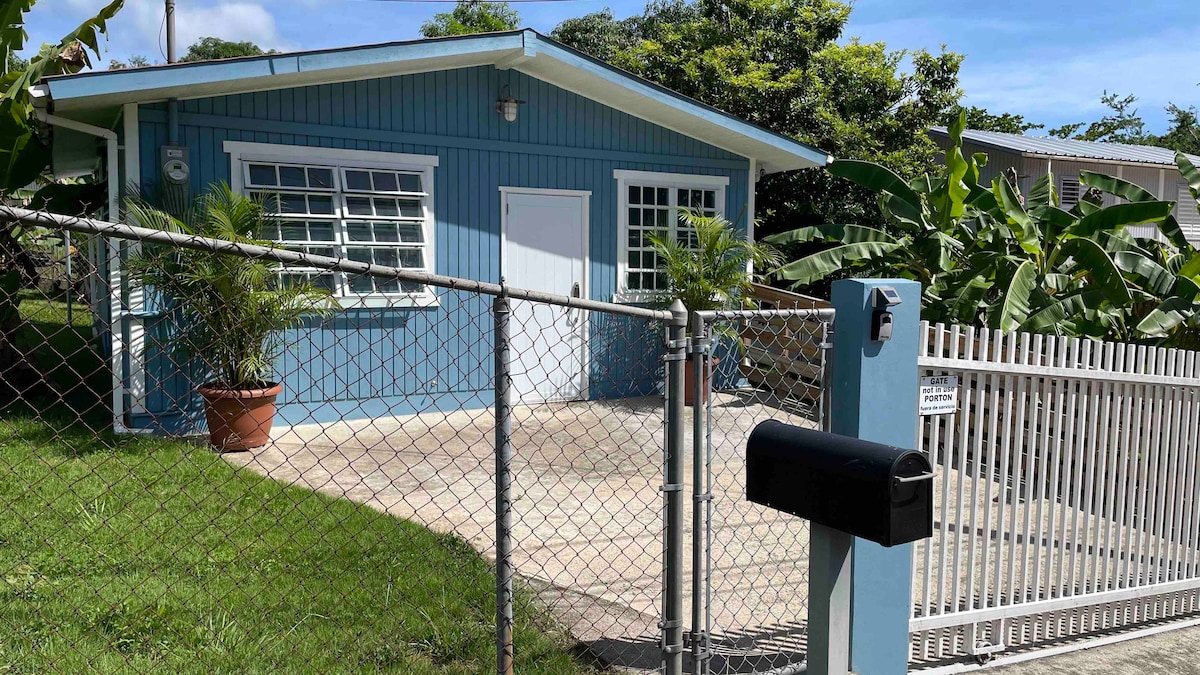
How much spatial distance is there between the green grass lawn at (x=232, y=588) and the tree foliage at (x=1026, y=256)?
5.29 meters

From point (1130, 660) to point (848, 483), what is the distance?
3.36 metres

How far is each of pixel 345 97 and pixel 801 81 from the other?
9.73m

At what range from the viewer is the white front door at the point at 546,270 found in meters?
10.2

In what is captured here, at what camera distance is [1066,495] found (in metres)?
4.82

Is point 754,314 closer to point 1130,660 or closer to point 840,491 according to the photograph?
point 840,491

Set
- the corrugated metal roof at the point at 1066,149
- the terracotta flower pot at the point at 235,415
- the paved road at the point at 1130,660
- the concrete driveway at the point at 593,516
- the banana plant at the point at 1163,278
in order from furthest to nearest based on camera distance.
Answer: the corrugated metal roof at the point at 1066,149
the banana plant at the point at 1163,278
the terracotta flower pot at the point at 235,415
the concrete driveway at the point at 593,516
the paved road at the point at 1130,660

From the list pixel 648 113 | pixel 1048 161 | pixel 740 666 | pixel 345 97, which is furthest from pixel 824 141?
pixel 740 666

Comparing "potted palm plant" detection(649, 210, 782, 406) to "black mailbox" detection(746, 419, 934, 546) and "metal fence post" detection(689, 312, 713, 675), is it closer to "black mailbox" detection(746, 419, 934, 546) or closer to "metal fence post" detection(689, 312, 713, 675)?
"metal fence post" detection(689, 312, 713, 675)

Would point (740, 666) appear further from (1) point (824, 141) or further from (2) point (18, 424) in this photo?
(1) point (824, 141)

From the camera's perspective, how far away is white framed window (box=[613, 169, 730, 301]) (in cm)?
1100

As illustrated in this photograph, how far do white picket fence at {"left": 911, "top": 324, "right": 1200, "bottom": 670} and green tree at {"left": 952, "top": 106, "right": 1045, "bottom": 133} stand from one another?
2381 centimetres

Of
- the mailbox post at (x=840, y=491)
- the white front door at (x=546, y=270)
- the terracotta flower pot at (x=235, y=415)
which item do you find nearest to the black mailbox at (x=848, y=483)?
the mailbox post at (x=840, y=491)

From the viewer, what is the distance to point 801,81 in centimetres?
1647

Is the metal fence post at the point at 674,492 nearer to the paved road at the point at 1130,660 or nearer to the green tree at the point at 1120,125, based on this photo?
the paved road at the point at 1130,660
